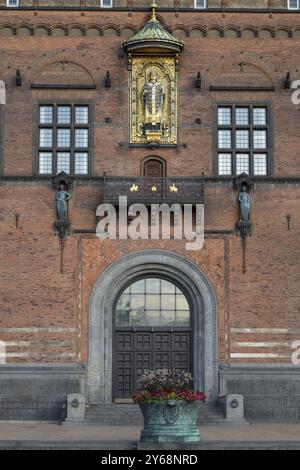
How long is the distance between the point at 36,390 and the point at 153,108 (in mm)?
9611

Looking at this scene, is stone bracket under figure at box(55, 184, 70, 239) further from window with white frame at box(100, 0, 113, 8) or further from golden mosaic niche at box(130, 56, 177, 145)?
window with white frame at box(100, 0, 113, 8)

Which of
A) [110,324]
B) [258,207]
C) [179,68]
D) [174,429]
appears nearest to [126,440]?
[174,429]

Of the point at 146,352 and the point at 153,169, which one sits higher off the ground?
the point at 153,169

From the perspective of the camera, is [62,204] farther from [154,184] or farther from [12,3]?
[12,3]

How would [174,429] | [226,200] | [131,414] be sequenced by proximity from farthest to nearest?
[226,200] → [131,414] → [174,429]

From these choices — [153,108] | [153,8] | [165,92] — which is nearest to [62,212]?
[153,108]

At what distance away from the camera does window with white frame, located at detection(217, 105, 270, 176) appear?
121ft

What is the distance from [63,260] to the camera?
36.1 meters

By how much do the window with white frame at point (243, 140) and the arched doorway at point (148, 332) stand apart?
437 centimetres

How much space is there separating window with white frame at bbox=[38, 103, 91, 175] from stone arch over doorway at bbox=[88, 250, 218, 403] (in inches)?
138

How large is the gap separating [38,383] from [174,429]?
9.70m

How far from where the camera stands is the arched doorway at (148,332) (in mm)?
36344

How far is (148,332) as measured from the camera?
120ft

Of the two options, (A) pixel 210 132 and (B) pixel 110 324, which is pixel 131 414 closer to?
(B) pixel 110 324
